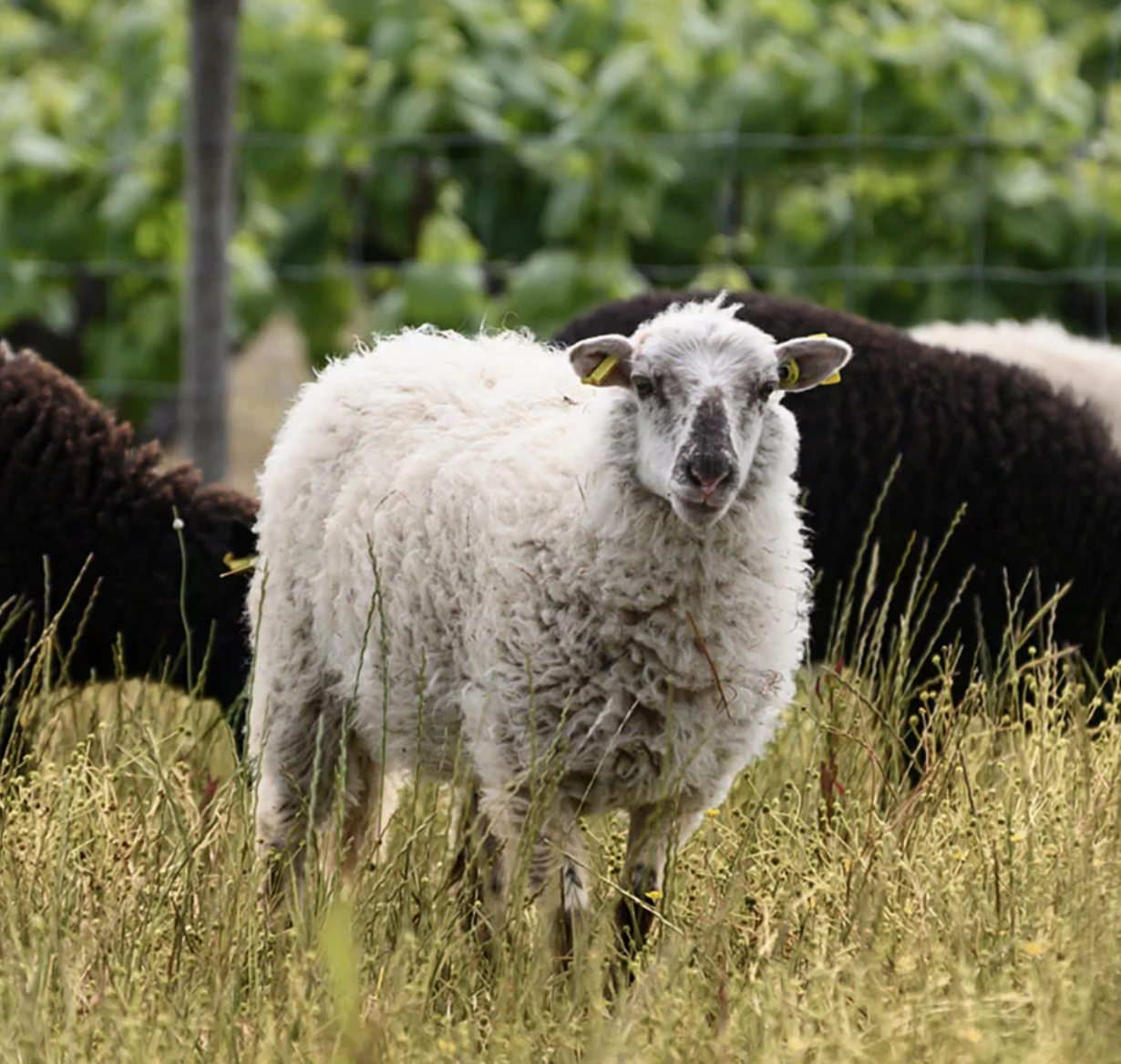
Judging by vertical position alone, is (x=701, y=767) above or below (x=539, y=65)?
below

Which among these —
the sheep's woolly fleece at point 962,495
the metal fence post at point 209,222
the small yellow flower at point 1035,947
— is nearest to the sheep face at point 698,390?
the small yellow flower at point 1035,947

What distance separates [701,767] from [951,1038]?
0.83 metres

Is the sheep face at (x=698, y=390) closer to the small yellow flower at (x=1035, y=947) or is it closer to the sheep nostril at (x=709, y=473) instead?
the sheep nostril at (x=709, y=473)

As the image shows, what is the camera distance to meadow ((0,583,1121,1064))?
8.57 ft

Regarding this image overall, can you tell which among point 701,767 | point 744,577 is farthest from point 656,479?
point 701,767

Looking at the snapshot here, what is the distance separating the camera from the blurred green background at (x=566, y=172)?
833 centimetres

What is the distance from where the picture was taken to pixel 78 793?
3346mm

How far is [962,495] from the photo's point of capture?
4.75 m

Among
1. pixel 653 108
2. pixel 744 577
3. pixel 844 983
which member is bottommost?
pixel 844 983

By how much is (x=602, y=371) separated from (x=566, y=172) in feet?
17.4

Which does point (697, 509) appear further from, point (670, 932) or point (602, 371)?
point (670, 932)

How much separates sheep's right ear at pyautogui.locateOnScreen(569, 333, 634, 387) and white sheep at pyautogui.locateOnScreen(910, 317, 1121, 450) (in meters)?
1.92

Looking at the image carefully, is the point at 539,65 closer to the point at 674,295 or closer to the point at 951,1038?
the point at 674,295

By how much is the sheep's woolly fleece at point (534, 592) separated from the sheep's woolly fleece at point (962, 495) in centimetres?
97
